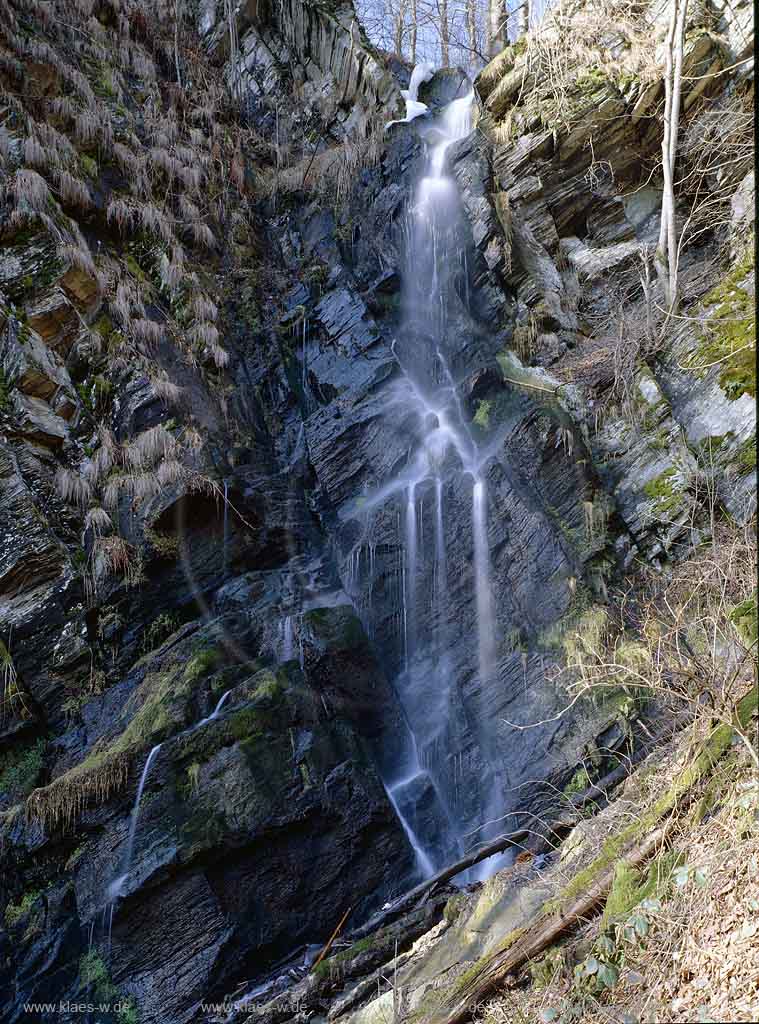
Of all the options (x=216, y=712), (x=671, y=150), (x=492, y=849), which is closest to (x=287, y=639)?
(x=216, y=712)

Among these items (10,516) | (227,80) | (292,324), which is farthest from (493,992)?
(227,80)

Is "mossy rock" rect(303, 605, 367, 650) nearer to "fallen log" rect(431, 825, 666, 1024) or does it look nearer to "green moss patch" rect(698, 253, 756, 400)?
"fallen log" rect(431, 825, 666, 1024)

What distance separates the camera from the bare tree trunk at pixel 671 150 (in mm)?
9055

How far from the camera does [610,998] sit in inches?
133

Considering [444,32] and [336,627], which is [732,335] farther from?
[444,32]

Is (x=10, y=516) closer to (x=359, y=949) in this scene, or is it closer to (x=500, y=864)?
(x=359, y=949)

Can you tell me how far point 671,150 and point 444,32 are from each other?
614 inches

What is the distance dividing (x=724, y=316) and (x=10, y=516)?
8945mm

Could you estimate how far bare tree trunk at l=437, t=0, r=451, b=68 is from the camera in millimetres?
20172

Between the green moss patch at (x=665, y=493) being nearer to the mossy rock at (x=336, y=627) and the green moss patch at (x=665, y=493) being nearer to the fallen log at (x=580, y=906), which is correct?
the mossy rock at (x=336, y=627)

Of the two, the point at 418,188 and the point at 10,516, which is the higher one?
the point at 418,188

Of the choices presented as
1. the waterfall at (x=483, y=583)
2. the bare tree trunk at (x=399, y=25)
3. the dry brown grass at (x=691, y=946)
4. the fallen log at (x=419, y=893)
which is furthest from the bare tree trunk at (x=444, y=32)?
the dry brown grass at (x=691, y=946)

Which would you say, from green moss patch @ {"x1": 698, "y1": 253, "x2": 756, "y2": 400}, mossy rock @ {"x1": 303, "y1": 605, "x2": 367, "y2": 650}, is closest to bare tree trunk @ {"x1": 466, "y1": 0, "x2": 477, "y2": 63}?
green moss patch @ {"x1": 698, "y1": 253, "x2": 756, "y2": 400}

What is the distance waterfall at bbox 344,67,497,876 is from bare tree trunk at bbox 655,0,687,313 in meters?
3.07
